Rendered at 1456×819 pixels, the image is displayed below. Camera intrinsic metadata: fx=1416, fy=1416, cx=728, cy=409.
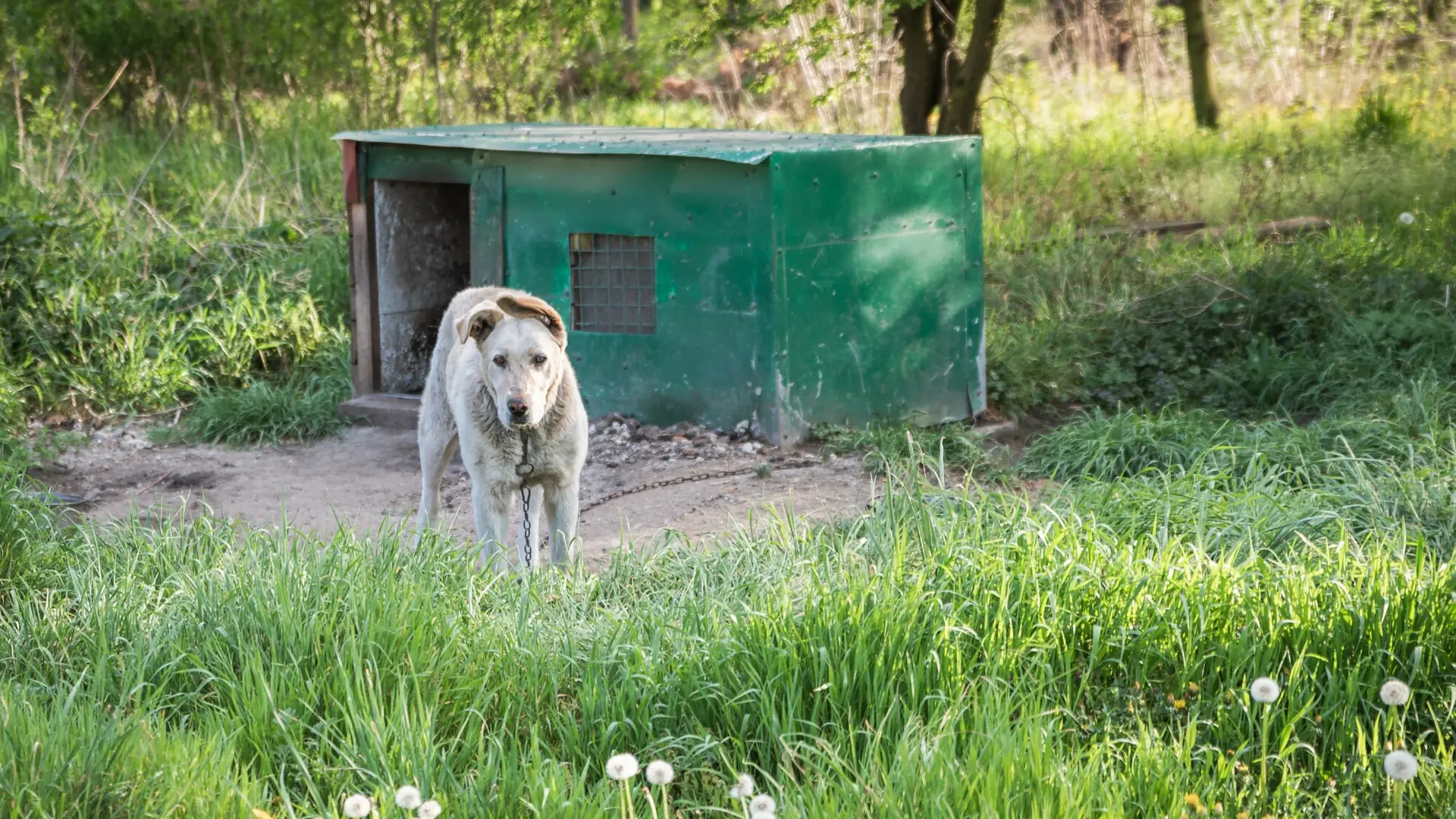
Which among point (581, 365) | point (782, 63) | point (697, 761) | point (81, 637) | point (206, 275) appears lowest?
point (697, 761)

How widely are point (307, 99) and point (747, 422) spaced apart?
947cm

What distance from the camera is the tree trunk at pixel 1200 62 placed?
46.1 feet

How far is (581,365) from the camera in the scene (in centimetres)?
791

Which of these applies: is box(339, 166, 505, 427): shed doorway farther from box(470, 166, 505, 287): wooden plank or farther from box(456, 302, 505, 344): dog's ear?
box(456, 302, 505, 344): dog's ear

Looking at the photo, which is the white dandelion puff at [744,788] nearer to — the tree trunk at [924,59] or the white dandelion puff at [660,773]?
the white dandelion puff at [660,773]

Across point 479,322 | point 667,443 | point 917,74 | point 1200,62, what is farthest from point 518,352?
point 1200,62

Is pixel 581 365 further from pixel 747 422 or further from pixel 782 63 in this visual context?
pixel 782 63

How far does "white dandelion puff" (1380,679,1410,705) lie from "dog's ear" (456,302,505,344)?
2.98 metres

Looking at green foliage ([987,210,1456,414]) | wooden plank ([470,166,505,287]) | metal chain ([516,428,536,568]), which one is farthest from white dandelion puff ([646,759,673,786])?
green foliage ([987,210,1456,414])

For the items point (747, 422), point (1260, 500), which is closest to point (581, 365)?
point (747, 422)

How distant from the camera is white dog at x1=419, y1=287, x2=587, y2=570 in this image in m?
4.75

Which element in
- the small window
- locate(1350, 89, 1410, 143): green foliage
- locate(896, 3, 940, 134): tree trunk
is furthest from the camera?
locate(1350, 89, 1410, 143): green foliage

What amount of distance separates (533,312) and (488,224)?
3.15m

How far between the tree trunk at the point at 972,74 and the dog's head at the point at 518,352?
6.61 m
